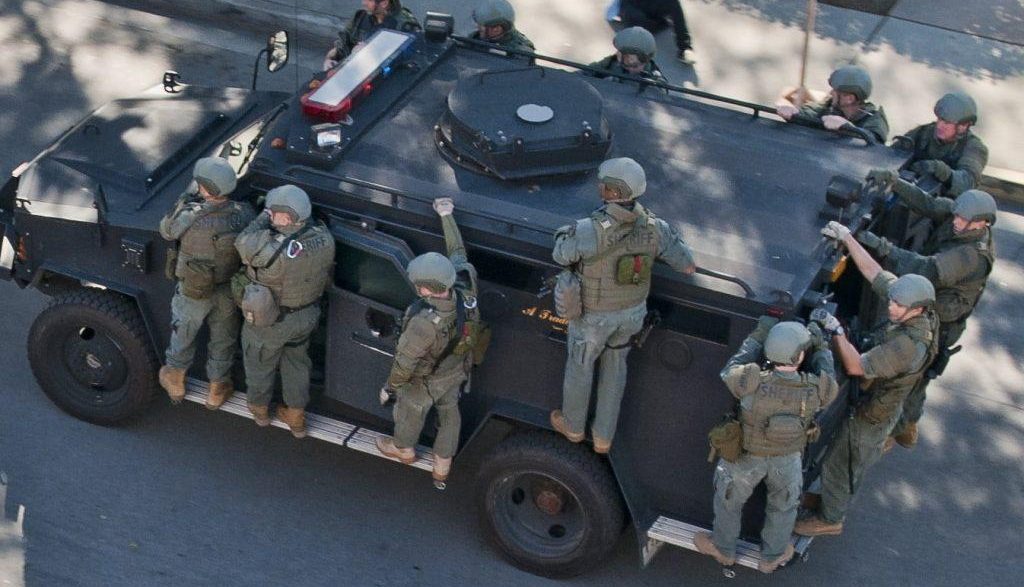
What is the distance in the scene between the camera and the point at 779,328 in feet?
21.6

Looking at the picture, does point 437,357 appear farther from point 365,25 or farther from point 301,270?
point 365,25

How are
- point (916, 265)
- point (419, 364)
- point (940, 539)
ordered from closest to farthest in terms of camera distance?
point (419, 364) < point (916, 265) < point (940, 539)

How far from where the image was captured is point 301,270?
7270 millimetres

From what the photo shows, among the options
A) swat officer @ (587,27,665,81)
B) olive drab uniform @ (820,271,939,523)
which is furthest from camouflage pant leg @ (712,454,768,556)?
swat officer @ (587,27,665,81)

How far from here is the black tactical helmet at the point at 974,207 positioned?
7762 millimetres

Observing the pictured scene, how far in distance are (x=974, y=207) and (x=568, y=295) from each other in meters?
2.21

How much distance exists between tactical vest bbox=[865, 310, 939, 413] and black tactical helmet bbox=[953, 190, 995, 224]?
0.71 m

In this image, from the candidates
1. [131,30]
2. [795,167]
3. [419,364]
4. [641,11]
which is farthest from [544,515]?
[131,30]

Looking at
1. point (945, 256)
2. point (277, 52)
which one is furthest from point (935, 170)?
point (277, 52)

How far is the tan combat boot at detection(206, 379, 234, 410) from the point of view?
26.1ft

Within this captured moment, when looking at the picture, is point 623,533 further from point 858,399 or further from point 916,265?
point 916,265

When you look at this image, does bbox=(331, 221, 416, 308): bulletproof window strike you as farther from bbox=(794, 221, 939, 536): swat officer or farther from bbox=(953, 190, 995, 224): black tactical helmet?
bbox=(953, 190, 995, 224): black tactical helmet

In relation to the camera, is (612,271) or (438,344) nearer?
(612,271)

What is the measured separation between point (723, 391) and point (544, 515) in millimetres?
1247
